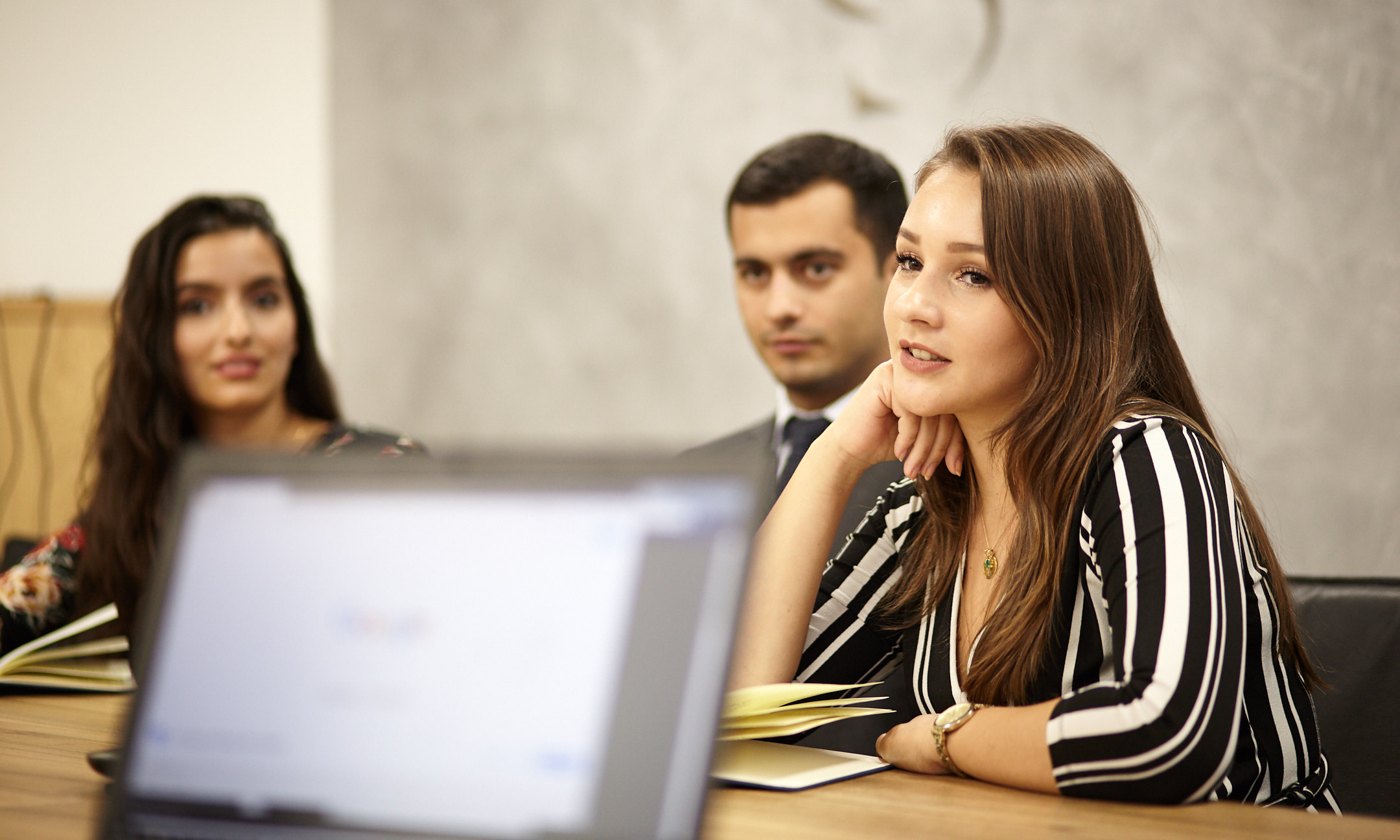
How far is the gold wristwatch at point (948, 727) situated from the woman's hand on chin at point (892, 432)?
0.35 m

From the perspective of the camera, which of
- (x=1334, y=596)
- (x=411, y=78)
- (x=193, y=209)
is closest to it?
(x=1334, y=596)

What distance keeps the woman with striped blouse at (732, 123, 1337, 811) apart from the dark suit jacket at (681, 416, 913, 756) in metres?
0.07

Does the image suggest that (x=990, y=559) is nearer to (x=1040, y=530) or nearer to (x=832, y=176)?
(x=1040, y=530)

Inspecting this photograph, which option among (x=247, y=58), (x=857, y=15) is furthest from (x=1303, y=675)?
(x=247, y=58)

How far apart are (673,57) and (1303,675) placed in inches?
86.2

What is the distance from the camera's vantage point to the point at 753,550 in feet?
1.74

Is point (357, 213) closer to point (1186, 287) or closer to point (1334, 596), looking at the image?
point (1186, 287)

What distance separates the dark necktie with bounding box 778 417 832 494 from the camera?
2.04 m

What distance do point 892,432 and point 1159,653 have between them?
1.58 ft

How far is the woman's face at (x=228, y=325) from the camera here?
83.2 inches

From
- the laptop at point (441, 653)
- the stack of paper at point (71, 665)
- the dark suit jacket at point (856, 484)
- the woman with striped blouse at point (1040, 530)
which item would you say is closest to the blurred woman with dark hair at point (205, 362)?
the stack of paper at point (71, 665)

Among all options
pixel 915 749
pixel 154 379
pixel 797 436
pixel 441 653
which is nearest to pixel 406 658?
pixel 441 653

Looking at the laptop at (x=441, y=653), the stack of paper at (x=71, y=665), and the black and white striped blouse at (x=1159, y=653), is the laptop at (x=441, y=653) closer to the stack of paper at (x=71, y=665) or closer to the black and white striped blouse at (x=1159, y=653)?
the black and white striped blouse at (x=1159, y=653)

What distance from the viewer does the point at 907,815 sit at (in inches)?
30.4
